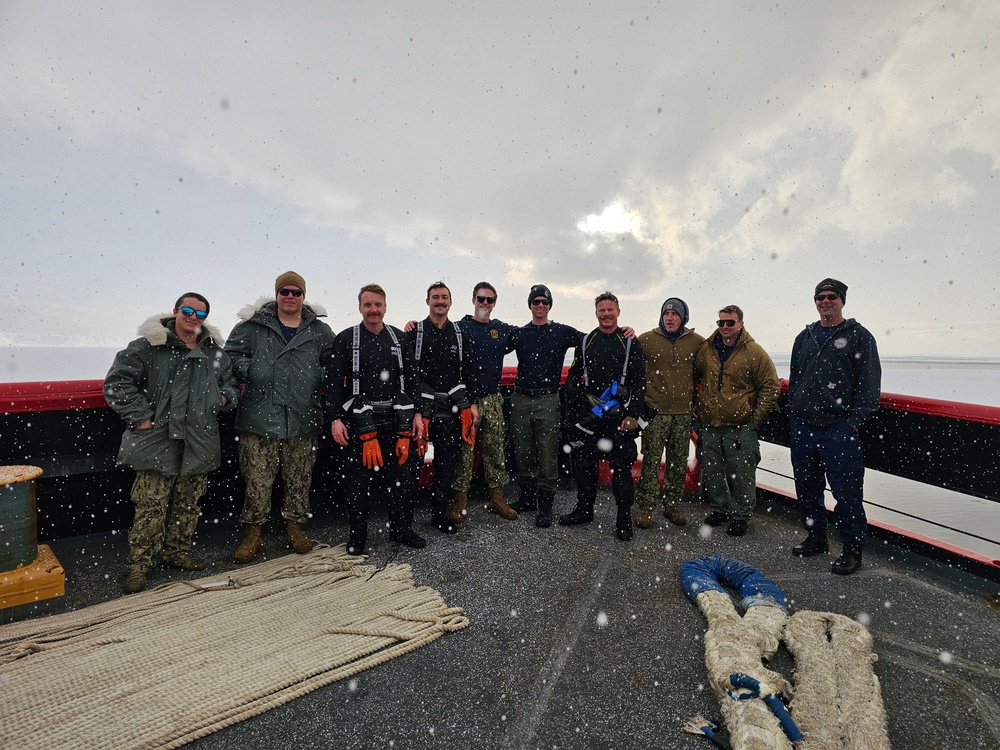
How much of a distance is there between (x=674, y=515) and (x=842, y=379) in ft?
6.28

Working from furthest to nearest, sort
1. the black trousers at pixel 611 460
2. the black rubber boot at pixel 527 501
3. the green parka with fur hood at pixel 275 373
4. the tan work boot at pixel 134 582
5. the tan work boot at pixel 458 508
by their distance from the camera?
the black rubber boot at pixel 527 501 → the tan work boot at pixel 458 508 → the black trousers at pixel 611 460 → the green parka with fur hood at pixel 275 373 → the tan work boot at pixel 134 582

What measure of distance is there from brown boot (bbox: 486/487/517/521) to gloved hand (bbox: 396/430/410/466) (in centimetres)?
124

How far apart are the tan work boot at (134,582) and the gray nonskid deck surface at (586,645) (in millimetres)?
97

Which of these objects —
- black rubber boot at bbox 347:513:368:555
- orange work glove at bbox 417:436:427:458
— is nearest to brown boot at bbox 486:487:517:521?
orange work glove at bbox 417:436:427:458

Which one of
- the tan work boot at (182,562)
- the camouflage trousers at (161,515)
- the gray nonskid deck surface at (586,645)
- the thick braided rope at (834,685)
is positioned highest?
the camouflage trousers at (161,515)

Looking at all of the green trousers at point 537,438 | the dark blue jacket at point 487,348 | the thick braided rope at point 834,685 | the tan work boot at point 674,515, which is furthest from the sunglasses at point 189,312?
the tan work boot at point 674,515

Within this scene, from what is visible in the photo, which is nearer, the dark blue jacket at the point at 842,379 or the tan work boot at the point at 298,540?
the dark blue jacket at the point at 842,379

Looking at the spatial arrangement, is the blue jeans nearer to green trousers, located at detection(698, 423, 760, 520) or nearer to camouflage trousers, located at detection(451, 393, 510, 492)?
green trousers, located at detection(698, 423, 760, 520)

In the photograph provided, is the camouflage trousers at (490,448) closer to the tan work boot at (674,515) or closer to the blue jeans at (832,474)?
the tan work boot at (674,515)

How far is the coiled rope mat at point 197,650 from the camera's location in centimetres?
203

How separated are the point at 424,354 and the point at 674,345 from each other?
2.54 metres

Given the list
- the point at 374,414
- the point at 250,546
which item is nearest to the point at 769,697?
the point at 374,414

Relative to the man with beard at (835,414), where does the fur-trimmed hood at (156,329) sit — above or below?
above

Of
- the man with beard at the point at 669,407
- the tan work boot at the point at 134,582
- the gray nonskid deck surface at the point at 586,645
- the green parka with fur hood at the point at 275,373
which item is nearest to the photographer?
the gray nonskid deck surface at the point at 586,645
